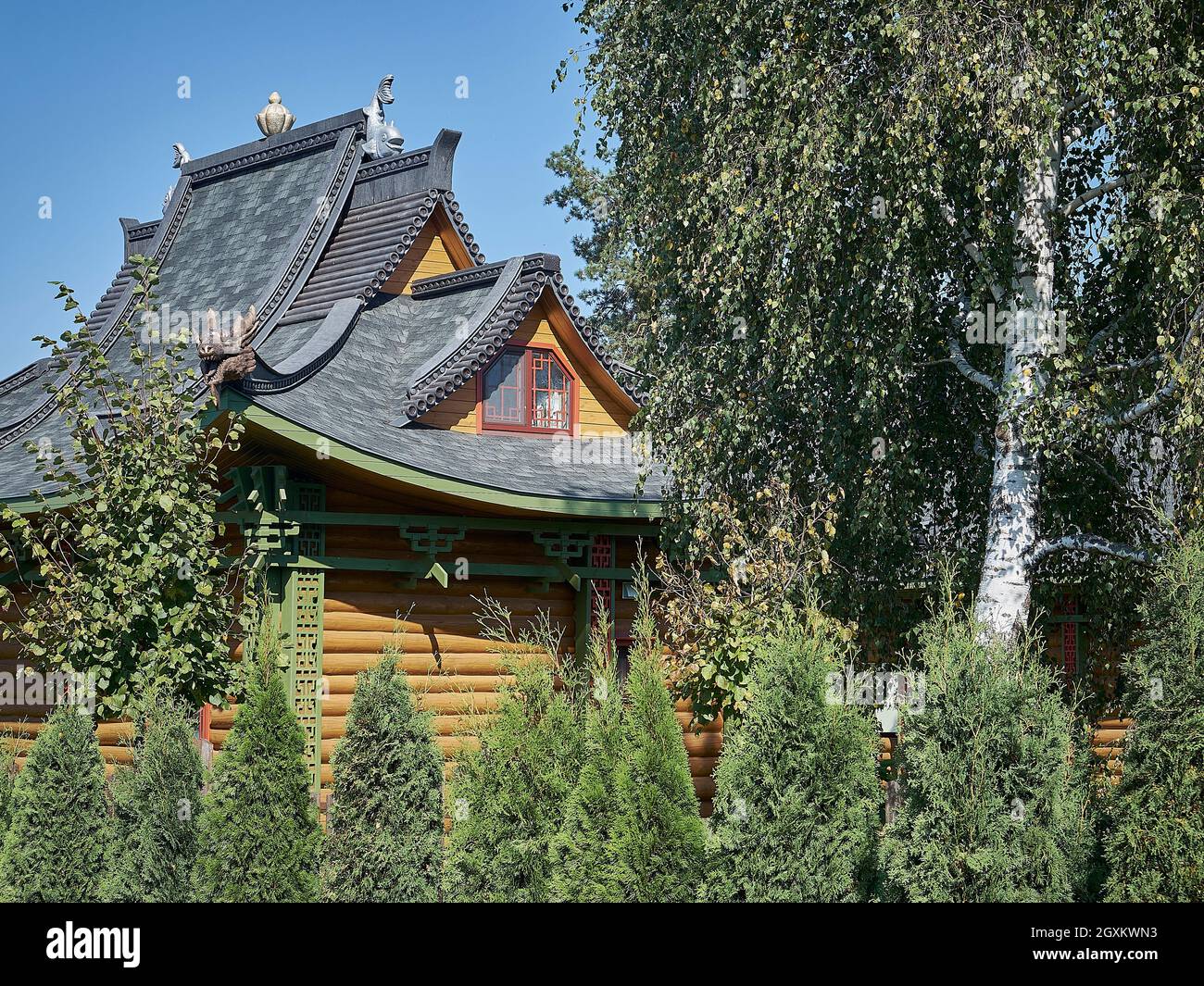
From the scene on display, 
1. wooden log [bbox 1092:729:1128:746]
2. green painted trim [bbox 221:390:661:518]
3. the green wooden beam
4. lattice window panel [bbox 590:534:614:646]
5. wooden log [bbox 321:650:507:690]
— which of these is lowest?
wooden log [bbox 1092:729:1128:746]

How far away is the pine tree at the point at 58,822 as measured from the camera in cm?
939

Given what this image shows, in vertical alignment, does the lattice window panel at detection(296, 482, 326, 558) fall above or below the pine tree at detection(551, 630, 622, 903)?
above

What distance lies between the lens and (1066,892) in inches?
301

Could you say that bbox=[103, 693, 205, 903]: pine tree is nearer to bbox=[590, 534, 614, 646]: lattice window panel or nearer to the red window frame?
bbox=[590, 534, 614, 646]: lattice window panel

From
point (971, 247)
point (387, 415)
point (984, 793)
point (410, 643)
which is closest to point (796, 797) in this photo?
point (984, 793)

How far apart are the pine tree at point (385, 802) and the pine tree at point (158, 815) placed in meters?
0.90

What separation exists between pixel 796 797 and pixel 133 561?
4.92 meters

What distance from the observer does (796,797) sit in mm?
8062

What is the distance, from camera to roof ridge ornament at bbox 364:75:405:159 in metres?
20.0

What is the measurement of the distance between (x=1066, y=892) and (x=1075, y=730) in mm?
Result: 1875

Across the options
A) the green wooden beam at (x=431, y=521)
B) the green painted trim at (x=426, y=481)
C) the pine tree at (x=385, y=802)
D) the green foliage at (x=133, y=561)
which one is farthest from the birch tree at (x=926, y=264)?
the green foliage at (x=133, y=561)

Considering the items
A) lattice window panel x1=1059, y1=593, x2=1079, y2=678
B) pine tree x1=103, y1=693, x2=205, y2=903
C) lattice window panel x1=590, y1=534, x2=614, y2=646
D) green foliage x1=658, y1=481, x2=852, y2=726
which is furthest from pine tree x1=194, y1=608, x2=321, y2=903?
lattice window panel x1=1059, y1=593, x2=1079, y2=678

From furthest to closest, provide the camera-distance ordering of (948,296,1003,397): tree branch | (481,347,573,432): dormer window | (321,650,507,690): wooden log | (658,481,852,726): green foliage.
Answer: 1. (481,347,573,432): dormer window
2. (321,650,507,690): wooden log
3. (658,481,852,726): green foliage
4. (948,296,1003,397): tree branch

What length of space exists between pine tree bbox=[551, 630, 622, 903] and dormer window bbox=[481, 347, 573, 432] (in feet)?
28.6
